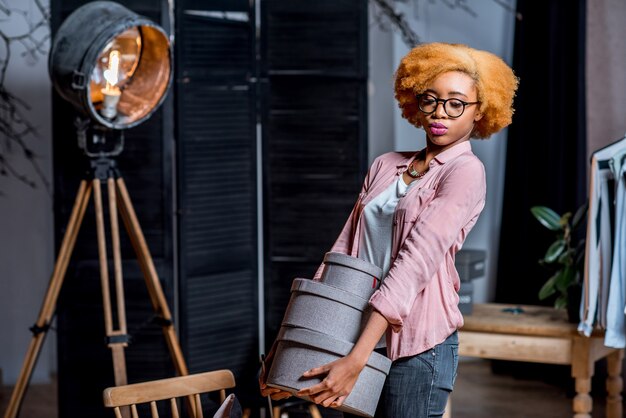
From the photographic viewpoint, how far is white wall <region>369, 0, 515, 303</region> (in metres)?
5.09

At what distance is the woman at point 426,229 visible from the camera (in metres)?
1.65

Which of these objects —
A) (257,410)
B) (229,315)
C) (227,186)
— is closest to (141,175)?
(227,186)

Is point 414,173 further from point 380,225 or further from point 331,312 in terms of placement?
point 331,312

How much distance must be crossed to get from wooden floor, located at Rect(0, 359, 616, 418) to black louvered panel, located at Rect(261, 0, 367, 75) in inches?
67.7

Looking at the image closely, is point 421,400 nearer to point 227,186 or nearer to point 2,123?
point 227,186

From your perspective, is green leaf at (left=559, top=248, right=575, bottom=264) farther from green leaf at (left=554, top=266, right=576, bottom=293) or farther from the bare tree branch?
the bare tree branch

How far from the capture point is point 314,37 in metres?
3.78

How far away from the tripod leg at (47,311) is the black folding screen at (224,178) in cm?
46

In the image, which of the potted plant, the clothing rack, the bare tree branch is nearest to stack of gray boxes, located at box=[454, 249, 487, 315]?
the potted plant

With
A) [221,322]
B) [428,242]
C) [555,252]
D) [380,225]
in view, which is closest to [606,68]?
Result: [555,252]

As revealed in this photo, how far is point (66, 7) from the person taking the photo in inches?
136

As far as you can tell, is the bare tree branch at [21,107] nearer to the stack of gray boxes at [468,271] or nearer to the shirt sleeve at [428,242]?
the stack of gray boxes at [468,271]

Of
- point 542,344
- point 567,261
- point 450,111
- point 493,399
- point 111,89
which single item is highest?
point 111,89

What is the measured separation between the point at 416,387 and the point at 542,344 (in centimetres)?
→ 182
